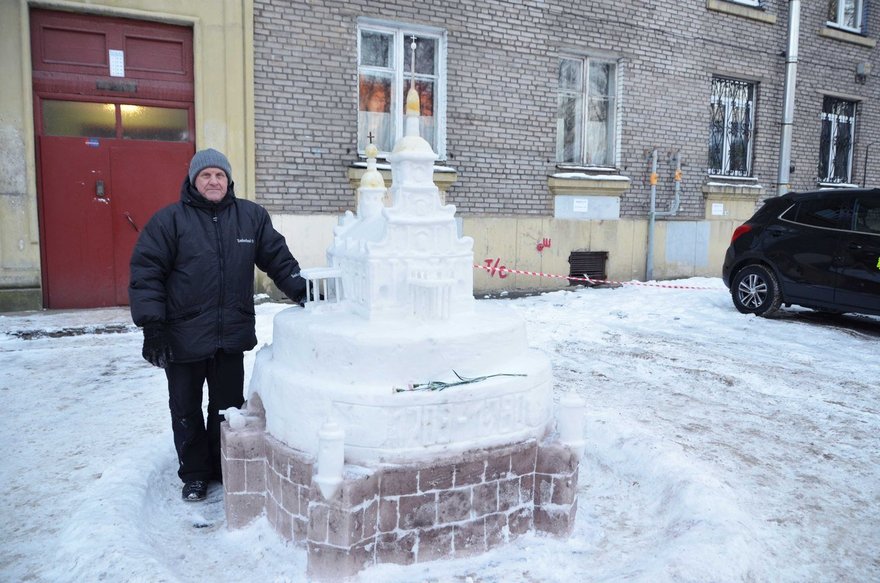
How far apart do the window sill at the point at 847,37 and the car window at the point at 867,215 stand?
7.41 meters

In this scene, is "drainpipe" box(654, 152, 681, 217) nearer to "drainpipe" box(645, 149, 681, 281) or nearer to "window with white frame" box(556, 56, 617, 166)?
"drainpipe" box(645, 149, 681, 281)

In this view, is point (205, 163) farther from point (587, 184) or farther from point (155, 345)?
point (587, 184)

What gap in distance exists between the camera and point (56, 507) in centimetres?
312

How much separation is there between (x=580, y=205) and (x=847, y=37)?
7.65 meters

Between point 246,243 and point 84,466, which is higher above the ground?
point 246,243

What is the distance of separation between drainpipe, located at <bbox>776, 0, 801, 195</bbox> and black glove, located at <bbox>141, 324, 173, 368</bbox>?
40.7 ft

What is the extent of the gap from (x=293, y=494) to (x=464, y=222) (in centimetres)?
682

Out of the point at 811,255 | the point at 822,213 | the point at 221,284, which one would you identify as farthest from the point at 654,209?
the point at 221,284

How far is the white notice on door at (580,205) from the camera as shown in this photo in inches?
402

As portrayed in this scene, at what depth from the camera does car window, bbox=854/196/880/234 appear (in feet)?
23.2

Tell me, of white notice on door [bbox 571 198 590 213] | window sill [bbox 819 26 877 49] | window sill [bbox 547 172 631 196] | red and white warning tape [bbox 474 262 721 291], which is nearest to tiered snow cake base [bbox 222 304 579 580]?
red and white warning tape [bbox 474 262 721 291]

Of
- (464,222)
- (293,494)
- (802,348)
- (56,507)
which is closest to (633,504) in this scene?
(293,494)

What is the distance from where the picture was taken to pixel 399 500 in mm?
2717

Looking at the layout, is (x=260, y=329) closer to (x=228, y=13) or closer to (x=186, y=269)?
(x=186, y=269)
